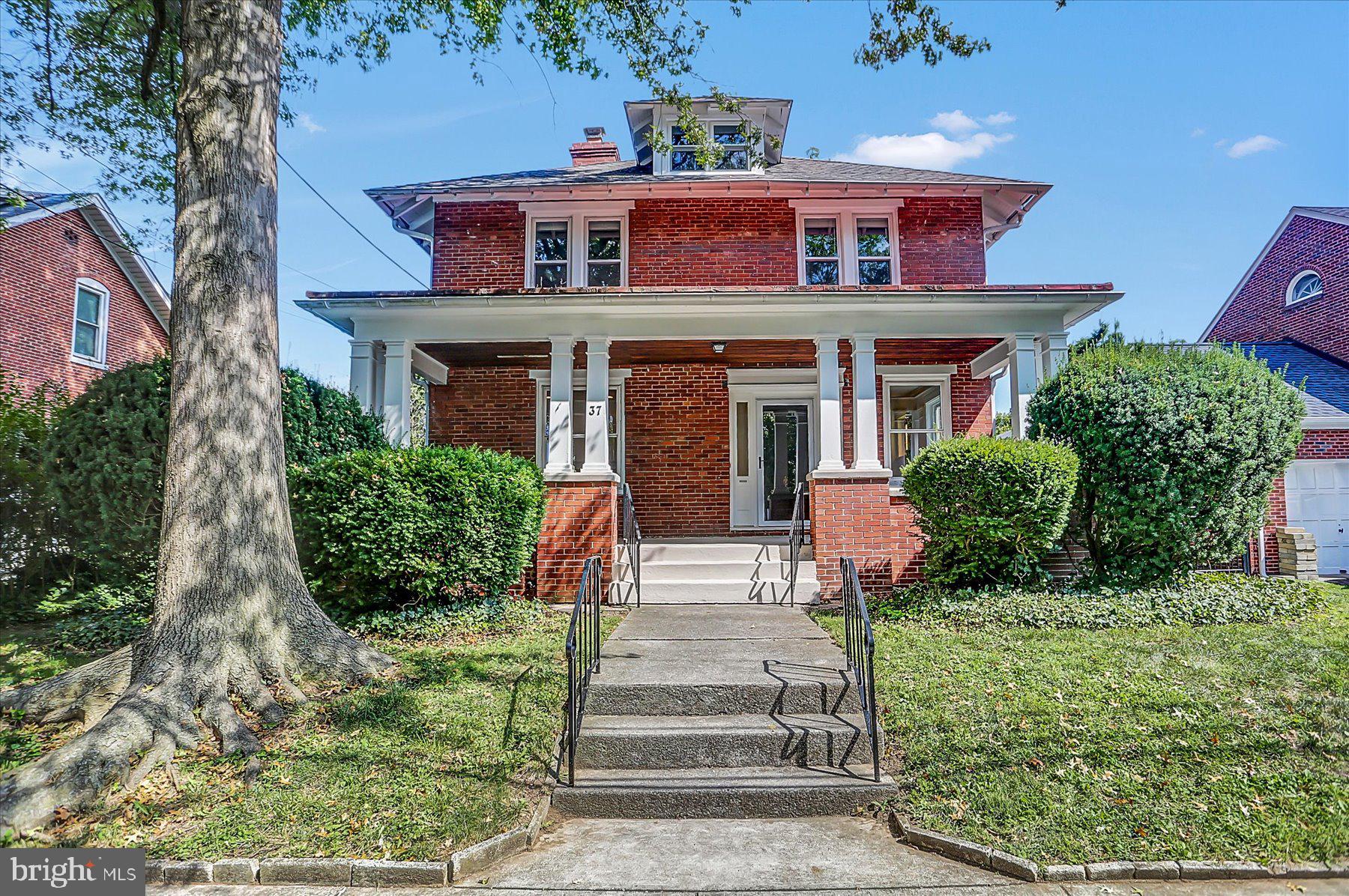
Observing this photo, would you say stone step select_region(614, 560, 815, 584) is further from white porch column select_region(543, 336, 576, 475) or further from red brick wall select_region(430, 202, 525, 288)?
red brick wall select_region(430, 202, 525, 288)

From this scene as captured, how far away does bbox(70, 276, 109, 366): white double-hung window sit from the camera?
1573cm

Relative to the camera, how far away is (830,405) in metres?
9.20

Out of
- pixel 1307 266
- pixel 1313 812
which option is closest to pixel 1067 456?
pixel 1313 812

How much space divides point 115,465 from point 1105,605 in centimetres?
969

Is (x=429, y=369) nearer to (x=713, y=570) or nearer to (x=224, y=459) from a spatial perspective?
(x=713, y=570)

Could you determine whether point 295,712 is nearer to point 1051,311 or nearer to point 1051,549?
point 1051,549

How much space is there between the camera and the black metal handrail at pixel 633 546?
848 cm

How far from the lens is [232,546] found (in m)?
5.10

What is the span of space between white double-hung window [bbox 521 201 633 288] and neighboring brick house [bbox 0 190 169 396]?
759cm

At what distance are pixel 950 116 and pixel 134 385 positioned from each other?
11.1 m

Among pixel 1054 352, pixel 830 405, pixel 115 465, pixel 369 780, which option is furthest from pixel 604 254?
pixel 369 780

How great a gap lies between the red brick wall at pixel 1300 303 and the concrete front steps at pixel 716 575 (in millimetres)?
14893

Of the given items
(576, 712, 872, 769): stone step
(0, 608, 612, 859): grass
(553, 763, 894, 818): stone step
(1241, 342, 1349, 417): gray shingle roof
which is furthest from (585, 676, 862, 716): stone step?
(1241, 342, 1349, 417): gray shingle roof

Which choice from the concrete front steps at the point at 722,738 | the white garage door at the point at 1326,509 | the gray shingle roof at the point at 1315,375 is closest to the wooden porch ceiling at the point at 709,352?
the concrete front steps at the point at 722,738
